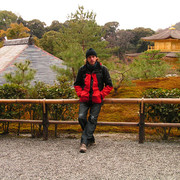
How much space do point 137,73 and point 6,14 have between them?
129 ft

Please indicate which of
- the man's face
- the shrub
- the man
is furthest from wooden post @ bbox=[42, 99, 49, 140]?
the shrub

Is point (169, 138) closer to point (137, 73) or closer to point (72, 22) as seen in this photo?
point (137, 73)

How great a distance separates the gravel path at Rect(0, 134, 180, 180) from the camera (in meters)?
2.31

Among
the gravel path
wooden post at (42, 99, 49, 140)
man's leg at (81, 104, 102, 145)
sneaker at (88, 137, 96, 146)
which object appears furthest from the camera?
wooden post at (42, 99, 49, 140)

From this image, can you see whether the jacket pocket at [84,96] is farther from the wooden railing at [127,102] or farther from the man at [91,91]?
the wooden railing at [127,102]

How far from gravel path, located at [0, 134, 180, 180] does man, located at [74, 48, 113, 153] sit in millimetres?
268

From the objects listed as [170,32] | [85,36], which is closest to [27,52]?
[85,36]

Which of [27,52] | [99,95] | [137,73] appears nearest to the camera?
[99,95]

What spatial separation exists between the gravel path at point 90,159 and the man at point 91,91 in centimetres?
27

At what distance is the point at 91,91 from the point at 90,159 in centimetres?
87

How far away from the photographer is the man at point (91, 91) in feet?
9.75

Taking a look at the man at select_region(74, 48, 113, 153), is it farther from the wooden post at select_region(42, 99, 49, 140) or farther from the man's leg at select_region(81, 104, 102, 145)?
the wooden post at select_region(42, 99, 49, 140)

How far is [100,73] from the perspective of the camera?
3053mm

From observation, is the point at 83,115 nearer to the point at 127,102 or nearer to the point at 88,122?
the point at 88,122
